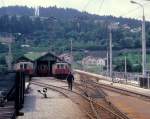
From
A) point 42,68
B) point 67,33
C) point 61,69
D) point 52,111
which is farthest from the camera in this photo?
point 67,33

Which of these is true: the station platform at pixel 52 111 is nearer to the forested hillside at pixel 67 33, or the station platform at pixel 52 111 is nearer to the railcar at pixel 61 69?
the railcar at pixel 61 69

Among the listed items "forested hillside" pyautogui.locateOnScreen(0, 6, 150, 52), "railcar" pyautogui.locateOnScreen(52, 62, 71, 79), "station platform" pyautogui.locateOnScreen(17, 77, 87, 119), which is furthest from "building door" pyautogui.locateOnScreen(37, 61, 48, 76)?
"station platform" pyautogui.locateOnScreen(17, 77, 87, 119)

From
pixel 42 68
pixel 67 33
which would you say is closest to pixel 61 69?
pixel 42 68

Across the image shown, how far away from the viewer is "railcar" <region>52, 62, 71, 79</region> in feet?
200

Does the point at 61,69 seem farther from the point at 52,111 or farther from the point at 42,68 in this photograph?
the point at 52,111

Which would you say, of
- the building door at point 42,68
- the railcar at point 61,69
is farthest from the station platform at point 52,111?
the building door at point 42,68

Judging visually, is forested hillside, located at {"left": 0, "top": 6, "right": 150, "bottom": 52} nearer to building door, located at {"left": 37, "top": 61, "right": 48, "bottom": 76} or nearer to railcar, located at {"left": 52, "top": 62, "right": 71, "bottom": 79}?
building door, located at {"left": 37, "top": 61, "right": 48, "bottom": 76}

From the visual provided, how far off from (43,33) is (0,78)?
10687 centimetres

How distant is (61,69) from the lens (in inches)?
2379

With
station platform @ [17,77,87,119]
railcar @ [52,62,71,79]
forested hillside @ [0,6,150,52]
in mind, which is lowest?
station platform @ [17,77,87,119]

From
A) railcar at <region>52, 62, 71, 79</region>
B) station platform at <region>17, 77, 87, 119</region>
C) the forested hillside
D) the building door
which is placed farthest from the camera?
the forested hillside

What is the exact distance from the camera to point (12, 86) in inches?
700

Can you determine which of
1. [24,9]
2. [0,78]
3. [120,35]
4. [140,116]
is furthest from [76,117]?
[24,9]

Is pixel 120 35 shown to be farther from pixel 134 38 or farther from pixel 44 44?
pixel 44 44
